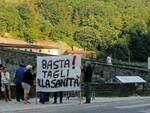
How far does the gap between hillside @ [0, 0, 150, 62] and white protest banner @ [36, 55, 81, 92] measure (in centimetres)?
9456

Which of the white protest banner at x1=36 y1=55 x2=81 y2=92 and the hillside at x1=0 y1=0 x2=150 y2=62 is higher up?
the hillside at x1=0 y1=0 x2=150 y2=62

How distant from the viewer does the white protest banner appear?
19.5m

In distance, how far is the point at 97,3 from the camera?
146m

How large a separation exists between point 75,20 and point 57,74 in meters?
128

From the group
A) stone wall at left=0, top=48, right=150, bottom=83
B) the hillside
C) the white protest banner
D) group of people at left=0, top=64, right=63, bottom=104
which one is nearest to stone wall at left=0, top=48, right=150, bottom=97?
stone wall at left=0, top=48, right=150, bottom=83

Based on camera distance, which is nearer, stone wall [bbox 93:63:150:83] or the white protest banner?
the white protest banner

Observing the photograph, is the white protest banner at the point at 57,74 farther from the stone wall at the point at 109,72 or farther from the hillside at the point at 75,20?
the hillside at the point at 75,20

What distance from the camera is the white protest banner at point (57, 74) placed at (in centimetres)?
1950

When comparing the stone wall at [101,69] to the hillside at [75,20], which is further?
the hillside at [75,20]

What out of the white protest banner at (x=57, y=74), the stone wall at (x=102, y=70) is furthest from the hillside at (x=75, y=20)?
the white protest banner at (x=57, y=74)

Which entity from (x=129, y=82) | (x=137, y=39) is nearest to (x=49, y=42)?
(x=137, y=39)

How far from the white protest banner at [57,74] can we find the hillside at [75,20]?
9456 centimetres

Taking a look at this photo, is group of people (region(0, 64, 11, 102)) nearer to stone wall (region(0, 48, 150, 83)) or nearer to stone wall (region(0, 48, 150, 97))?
stone wall (region(0, 48, 150, 97))

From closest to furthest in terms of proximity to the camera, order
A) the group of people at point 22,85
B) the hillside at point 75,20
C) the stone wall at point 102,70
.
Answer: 1. the group of people at point 22,85
2. the stone wall at point 102,70
3. the hillside at point 75,20
